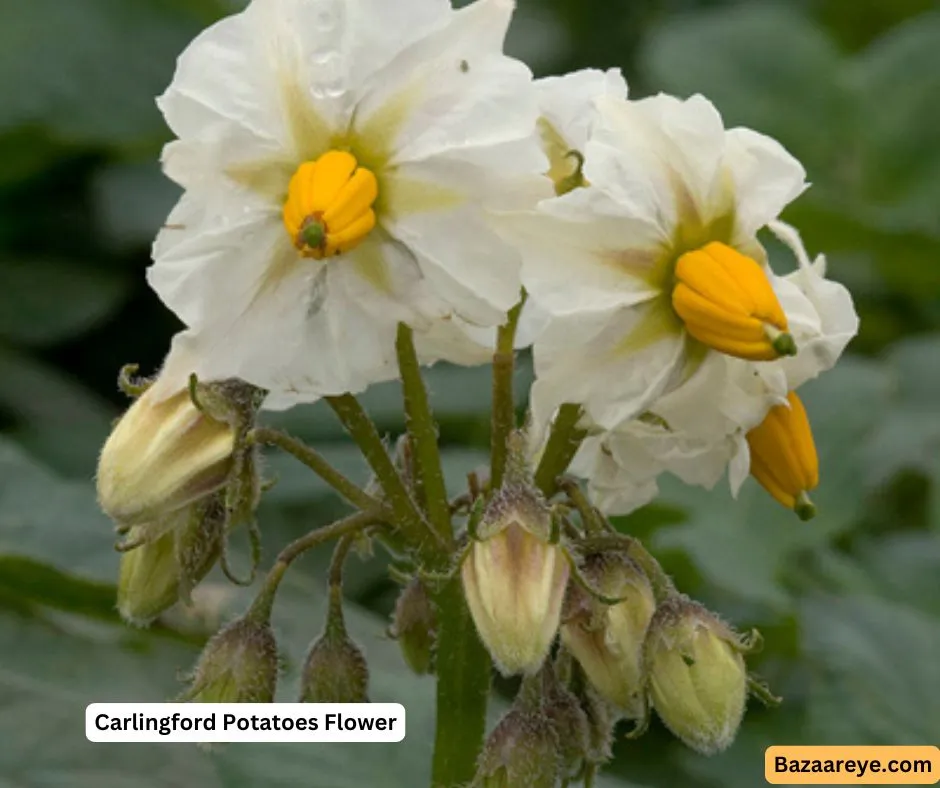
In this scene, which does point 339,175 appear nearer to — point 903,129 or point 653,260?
point 653,260

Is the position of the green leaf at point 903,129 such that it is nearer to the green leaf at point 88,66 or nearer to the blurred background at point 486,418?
the blurred background at point 486,418

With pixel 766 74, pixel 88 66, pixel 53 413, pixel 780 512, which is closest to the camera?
pixel 780 512

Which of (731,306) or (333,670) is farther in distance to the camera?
→ (333,670)

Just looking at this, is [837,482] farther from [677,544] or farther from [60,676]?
[60,676]

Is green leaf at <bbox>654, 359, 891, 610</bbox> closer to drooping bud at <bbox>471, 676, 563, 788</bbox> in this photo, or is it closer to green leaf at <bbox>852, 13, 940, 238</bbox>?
drooping bud at <bbox>471, 676, 563, 788</bbox>

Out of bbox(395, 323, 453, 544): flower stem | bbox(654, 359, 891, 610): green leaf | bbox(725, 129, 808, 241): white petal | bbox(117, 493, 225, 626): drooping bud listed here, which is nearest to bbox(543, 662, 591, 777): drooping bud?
bbox(395, 323, 453, 544): flower stem

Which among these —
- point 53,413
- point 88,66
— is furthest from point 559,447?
point 88,66
